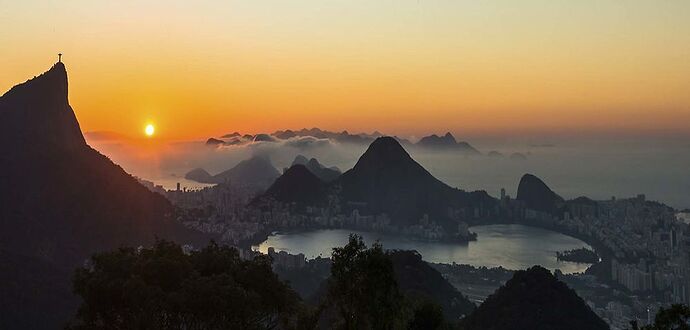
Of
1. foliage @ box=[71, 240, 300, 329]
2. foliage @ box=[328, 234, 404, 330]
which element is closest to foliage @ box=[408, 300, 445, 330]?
foliage @ box=[71, 240, 300, 329]

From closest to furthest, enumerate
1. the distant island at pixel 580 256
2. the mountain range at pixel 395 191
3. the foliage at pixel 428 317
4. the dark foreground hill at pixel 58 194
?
the foliage at pixel 428 317
the dark foreground hill at pixel 58 194
the distant island at pixel 580 256
the mountain range at pixel 395 191

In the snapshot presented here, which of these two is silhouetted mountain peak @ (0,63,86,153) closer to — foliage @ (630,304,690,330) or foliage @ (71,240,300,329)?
foliage @ (71,240,300,329)

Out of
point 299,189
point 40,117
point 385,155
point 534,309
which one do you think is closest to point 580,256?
point 534,309

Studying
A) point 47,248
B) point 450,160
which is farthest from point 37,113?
point 450,160

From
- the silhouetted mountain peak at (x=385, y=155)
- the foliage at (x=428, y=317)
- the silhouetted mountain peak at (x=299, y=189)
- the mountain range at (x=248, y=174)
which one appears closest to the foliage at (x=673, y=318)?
the foliage at (x=428, y=317)

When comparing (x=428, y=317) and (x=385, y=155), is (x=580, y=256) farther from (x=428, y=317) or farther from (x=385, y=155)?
(x=428, y=317)

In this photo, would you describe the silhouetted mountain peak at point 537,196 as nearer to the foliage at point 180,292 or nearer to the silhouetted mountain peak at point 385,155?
the silhouetted mountain peak at point 385,155

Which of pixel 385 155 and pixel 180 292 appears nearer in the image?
pixel 180 292
